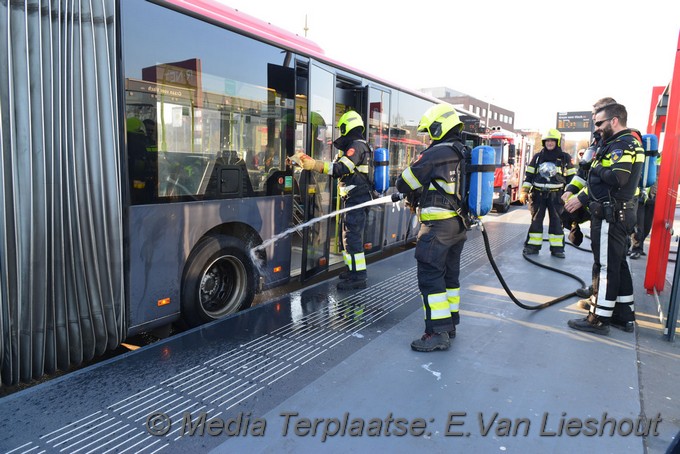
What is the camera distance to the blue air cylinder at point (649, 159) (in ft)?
19.6

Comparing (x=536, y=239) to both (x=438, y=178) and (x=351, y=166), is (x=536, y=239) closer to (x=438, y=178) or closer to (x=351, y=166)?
(x=351, y=166)

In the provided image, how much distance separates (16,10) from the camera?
8.90 feet

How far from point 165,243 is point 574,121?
3229cm

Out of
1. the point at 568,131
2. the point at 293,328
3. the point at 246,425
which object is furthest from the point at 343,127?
the point at 568,131

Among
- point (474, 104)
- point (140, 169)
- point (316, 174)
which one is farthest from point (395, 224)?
point (474, 104)

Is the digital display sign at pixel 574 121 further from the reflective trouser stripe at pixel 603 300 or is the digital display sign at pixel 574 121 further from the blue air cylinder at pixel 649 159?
the reflective trouser stripe at pixel 603 300

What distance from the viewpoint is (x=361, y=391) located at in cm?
319

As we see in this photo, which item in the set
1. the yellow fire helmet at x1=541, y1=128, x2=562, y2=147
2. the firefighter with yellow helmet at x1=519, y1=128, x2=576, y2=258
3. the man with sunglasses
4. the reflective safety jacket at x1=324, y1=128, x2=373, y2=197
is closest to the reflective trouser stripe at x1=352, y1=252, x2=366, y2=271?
the reflective safety jacket at x1=324, y1=128, x2=373, y2=197

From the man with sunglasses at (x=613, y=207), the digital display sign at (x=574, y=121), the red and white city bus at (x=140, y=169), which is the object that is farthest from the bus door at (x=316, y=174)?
the digital display sign at (x=574, y=121)

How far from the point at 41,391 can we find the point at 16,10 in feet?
7.96

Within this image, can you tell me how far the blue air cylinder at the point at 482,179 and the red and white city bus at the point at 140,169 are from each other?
209 centimetres

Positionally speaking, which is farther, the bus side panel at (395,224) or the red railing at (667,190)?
the bus side panel at (395,224)

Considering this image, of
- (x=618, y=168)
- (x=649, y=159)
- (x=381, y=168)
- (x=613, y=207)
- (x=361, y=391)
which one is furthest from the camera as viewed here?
(x=649, y=159)

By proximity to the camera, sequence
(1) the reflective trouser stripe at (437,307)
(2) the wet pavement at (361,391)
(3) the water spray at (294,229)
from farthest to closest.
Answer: (3) the water spray at (294,229)
(1) the reflective trouser stripe at (437,307)
(2) the wet pavement at (361,391)
